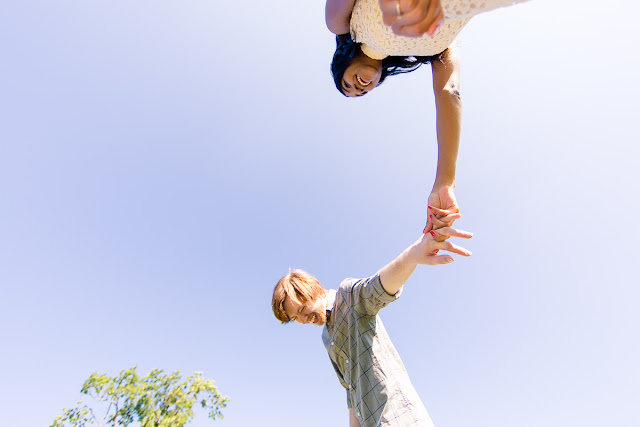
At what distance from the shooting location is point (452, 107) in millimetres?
1406

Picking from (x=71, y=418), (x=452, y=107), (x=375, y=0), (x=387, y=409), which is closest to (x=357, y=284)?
(x=387, y=409)

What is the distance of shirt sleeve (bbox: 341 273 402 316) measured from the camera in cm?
212

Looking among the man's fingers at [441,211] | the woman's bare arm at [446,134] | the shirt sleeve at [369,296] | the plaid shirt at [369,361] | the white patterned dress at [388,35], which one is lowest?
the plaid shirt at [369,361]

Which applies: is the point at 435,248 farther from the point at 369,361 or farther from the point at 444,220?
the point at 369,361

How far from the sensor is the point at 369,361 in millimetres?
2156

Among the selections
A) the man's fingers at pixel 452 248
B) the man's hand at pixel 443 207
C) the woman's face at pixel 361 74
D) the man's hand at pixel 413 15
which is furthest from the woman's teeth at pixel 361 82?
the man's fingers at pixel 452 248

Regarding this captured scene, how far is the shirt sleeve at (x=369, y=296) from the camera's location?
2117 millimetres

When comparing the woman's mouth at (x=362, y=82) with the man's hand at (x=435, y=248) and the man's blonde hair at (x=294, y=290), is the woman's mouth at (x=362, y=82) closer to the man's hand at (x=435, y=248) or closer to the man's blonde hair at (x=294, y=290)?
the man's hand at (x=435, y=248)

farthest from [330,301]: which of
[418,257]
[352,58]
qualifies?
[352,58]

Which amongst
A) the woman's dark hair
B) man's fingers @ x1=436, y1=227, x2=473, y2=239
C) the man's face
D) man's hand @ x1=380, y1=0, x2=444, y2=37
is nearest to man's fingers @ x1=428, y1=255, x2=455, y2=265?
man's fingers @ x1=436, y1=227, x2=473, y2=239

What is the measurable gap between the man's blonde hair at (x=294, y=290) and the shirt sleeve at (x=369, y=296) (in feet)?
1.46

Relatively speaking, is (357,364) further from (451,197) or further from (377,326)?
(451,197)

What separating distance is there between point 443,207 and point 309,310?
1589mm

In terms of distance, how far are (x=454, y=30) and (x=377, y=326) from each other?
6.45 ft
